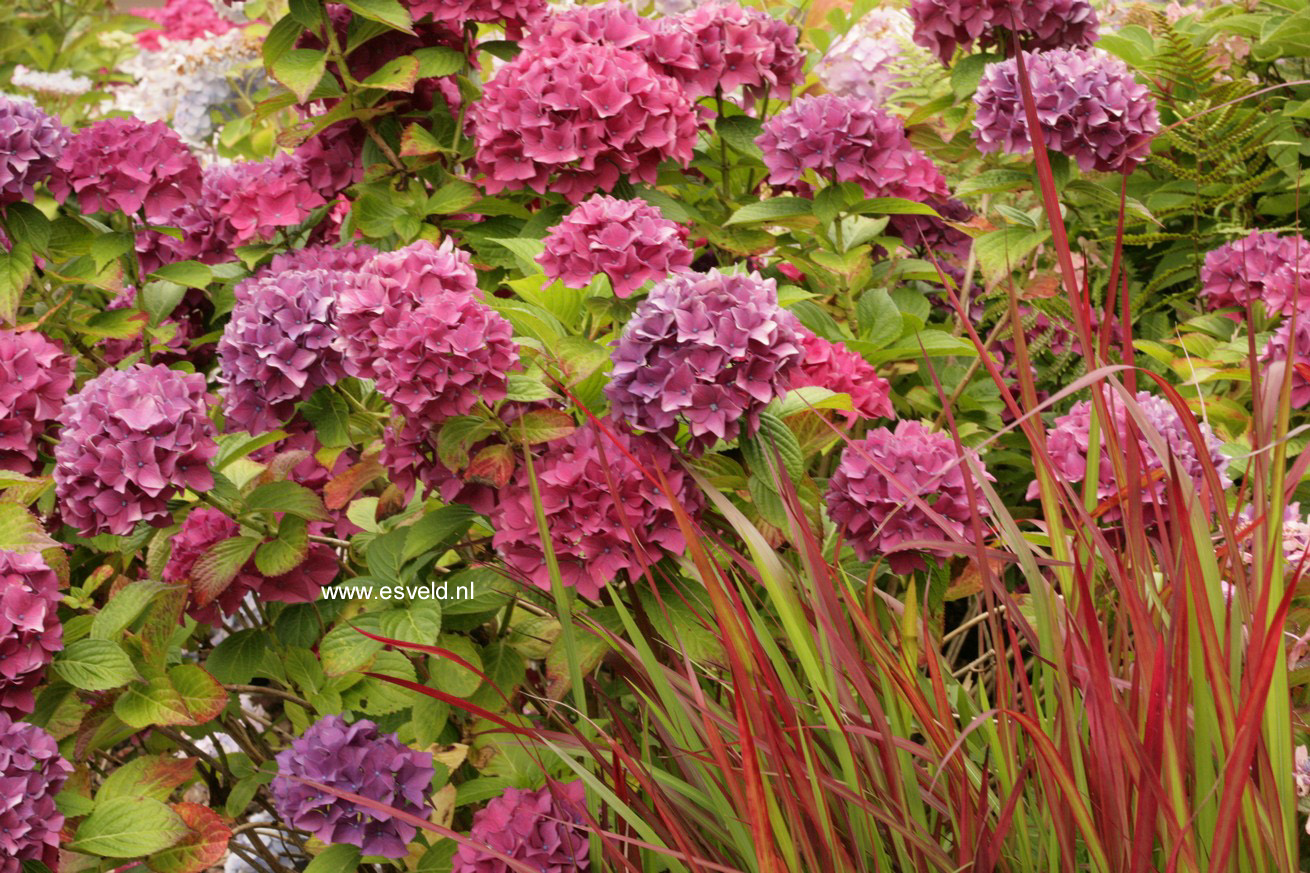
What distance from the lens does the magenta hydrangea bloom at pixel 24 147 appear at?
204 cm

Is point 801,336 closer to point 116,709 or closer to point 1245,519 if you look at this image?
point 1245,519

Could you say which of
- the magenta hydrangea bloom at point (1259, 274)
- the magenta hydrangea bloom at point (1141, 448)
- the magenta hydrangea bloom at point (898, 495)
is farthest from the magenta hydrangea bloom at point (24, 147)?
the magenta hydrangea bloom at point (1259, 274)

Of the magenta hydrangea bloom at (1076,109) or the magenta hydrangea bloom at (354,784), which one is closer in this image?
the magenta hydrangea bloom at (354,784)

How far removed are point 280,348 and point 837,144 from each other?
101cm

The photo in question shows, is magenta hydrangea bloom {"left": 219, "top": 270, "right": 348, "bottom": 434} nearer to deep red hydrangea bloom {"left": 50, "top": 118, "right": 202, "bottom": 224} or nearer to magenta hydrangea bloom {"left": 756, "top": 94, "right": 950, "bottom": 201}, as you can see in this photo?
deep red hydrangea bloom {"left": 50, "top": 118, "right": 202, "bottom": 224}

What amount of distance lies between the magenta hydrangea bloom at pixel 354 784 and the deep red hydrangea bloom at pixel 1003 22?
1.55 m

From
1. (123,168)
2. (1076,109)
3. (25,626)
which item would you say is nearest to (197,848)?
(25,626)

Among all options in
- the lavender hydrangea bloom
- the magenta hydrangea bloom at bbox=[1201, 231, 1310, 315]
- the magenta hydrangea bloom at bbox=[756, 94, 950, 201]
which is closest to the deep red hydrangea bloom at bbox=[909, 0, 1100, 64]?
the magenta hydrangea bloom at bbox=[756, 94, 950, 201]

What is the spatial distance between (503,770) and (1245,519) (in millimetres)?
1106

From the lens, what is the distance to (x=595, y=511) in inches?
62.7

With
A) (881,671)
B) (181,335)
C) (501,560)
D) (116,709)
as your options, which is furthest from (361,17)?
(881,671)

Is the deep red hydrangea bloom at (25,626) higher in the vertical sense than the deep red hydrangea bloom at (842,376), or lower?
lower

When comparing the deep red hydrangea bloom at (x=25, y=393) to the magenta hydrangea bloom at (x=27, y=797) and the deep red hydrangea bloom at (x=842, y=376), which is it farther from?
the deep red hydrangea bloom at (x=842, y=376)

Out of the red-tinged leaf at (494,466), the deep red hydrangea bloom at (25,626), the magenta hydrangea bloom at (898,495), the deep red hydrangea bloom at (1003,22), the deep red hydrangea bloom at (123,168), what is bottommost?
the deep red hydrangea bloom at (25,626)
